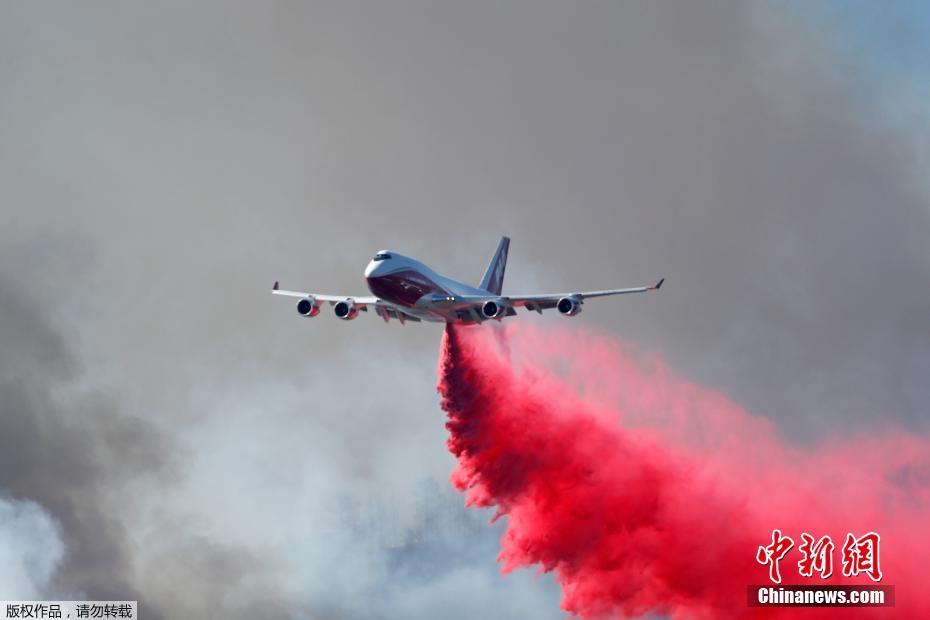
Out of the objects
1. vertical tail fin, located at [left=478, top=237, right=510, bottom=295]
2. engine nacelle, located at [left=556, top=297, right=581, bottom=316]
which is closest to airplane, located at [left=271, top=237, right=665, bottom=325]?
engine nacelle, located at [left=556, top=297, right=581, bottom=316]

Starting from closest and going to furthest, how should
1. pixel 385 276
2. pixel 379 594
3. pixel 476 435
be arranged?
pixel 385 276 < pixel 476 435 < pixel 379 594

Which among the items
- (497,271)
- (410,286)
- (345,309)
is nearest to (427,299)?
(410,286)

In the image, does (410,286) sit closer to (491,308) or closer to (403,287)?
(403,287)

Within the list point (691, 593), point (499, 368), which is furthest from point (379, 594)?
point (691, 593)

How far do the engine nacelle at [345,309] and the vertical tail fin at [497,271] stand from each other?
1413 centimetres

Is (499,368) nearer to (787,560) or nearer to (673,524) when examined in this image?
(673,524)

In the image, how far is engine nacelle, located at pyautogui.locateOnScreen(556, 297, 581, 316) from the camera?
86312 mm

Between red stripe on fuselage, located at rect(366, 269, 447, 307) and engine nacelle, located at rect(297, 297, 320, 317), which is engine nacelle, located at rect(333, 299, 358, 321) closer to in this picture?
engine nacelle, located at rect(297, 297, 320, 317)

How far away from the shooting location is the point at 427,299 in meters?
87.1

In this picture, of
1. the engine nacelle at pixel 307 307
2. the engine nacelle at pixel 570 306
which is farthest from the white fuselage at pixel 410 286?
the engine nacelle at pixel 307 307

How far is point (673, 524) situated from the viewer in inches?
3479

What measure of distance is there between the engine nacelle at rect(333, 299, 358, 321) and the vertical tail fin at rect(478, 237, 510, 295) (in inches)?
556

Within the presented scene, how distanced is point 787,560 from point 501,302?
23.1 m

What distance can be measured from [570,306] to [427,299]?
8.46 metres
